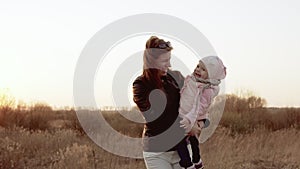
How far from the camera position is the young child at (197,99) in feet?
14.1

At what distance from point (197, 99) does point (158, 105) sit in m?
0.35

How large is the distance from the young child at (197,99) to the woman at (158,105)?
2.8 inches

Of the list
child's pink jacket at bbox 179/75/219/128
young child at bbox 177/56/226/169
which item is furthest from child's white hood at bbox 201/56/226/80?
child's pink jacket at bbox 179/75/219/128

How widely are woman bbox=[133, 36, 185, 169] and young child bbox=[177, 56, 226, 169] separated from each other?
0.07m

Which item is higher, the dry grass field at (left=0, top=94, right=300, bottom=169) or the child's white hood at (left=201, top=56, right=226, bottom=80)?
the child's white hood at (left=201, top=56, right=226, bottom=80)

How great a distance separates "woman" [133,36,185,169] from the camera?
4.20 meters

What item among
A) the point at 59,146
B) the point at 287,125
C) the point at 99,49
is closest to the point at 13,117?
the point at 59,146

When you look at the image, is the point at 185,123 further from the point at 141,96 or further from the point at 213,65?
the point at 213,65

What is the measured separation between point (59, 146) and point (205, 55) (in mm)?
10806

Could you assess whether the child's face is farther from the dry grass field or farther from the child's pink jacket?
the dry grass field

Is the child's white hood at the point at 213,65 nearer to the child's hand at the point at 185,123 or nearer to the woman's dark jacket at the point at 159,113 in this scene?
the woman's dark jacket at the point at 159,113

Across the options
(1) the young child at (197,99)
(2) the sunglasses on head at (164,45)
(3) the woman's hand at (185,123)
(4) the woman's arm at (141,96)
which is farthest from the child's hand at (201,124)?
(2) the sunglasses on head at (164,45)

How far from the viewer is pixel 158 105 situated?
421cm

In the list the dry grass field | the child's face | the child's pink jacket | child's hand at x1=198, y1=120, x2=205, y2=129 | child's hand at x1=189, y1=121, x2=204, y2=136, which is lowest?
the dry grass field
